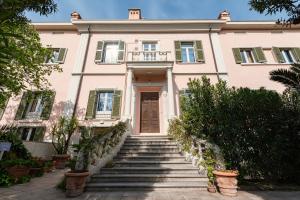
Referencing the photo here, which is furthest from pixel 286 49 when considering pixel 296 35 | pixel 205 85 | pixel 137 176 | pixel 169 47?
pixel 137 176

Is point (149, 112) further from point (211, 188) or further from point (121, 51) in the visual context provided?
point (211, 188)

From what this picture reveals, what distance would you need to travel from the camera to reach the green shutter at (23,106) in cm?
1050

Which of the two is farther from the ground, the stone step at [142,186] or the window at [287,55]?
the window at [287,55]

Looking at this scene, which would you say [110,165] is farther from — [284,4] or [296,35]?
[296,35]

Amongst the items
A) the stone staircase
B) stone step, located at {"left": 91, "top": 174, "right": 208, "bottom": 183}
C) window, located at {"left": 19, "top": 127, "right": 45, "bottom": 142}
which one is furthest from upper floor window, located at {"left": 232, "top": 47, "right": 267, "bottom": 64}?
window, located at {"left": 19, "top": 127, "right": 45, "bottom": 142}

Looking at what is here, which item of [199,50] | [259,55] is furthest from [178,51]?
[259,55]

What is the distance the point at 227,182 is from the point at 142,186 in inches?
83.1

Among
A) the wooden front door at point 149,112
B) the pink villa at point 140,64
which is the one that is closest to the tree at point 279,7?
the pink villa at point 140,64

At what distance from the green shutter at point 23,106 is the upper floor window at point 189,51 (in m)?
9.62

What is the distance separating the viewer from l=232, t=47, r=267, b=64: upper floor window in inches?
484

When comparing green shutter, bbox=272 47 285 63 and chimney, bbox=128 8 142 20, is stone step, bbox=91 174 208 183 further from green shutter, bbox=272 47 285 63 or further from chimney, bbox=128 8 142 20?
chimney, bbox=128 8 142 20

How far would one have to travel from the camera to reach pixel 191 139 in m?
6.24

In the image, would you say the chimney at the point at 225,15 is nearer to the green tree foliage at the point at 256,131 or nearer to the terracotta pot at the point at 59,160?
the green tree foliage at the point at 256,131

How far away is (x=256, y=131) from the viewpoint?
18.4 feet
